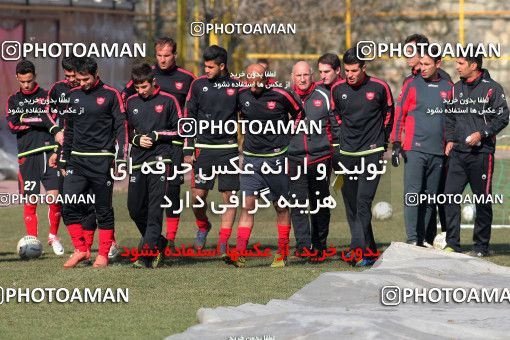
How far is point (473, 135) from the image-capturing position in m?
15.4

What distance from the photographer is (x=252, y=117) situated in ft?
48.6

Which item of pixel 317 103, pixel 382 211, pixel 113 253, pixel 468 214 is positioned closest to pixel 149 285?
pixel 113 253

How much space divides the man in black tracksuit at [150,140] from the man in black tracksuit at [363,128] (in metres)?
1.81

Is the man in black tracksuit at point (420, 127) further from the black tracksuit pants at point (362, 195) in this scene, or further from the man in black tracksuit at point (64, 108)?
the man in black tracksuit at point (64, 108)

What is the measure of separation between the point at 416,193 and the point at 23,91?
4.67 metres

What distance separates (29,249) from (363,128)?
3976 mm

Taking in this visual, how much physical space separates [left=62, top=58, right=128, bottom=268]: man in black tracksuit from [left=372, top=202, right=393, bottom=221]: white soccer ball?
20.9 feet

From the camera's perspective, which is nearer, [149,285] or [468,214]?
[149,285]

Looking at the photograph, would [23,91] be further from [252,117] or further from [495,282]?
[495,282]

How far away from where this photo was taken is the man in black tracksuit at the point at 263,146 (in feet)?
48.5

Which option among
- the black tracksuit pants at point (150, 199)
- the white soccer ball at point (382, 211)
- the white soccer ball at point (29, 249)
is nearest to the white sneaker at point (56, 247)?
the white soccer ball at point (29, 249)

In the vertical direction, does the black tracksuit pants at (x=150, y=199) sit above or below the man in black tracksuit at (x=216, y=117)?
below

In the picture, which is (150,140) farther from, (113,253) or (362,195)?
(362,195)

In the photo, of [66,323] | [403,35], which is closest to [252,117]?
[66,323]
